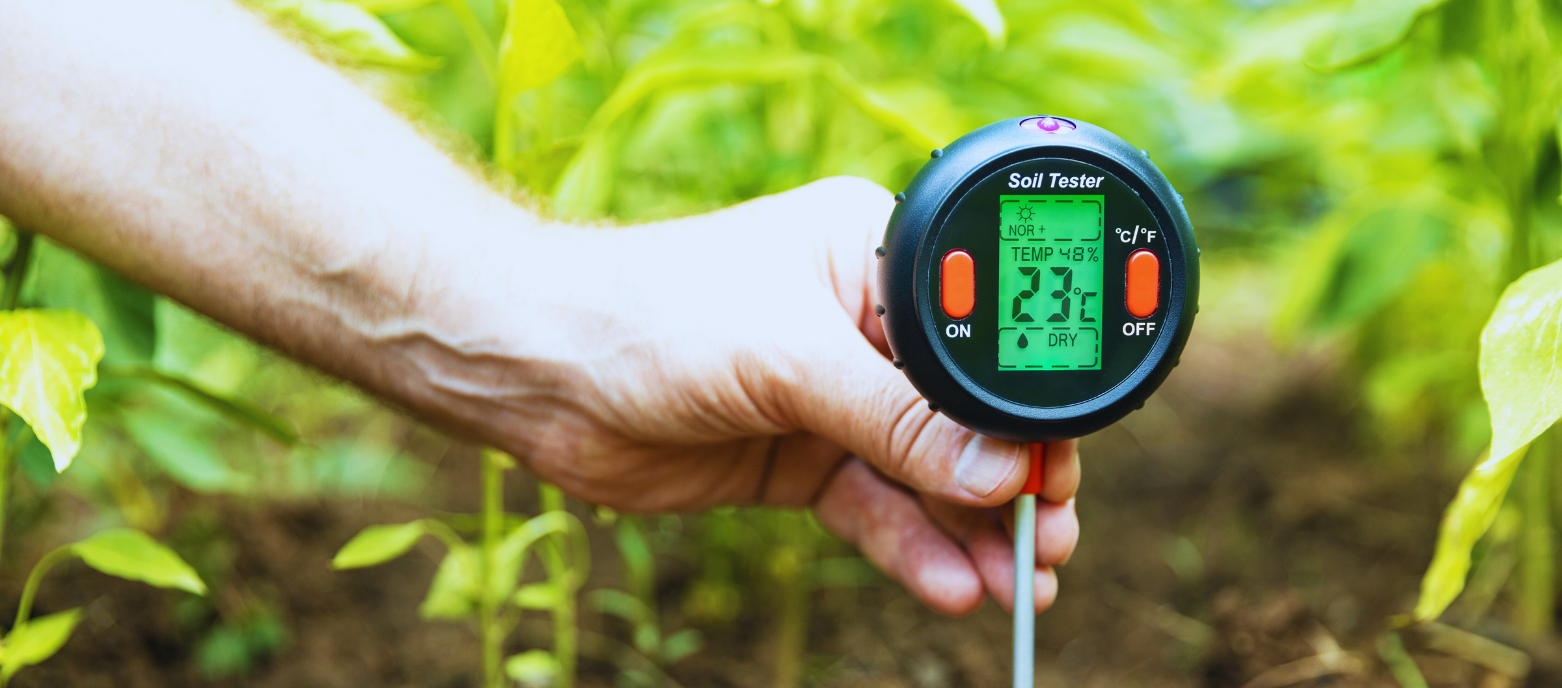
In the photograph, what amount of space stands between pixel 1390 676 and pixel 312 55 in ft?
4.06

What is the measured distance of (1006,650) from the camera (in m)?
1.30

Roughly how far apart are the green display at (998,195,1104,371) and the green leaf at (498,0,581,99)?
360mm

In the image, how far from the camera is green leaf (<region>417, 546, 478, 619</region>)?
87 centimetres

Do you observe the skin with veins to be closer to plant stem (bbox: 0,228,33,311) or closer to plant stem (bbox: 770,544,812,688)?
plant stem (bbox: 0,228,33,311)

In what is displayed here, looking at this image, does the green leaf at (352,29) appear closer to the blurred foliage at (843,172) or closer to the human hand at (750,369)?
the blurred foliage at (843,172)

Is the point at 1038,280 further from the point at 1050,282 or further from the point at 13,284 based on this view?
the point at 13,284

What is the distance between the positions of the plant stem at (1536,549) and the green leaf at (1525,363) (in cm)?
50

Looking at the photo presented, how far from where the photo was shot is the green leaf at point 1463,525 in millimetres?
734

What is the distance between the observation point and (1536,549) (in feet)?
3.50

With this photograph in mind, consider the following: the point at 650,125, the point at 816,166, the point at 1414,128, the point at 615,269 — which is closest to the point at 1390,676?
the point at 1414,128

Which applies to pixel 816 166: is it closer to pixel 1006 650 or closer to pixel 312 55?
pixel 312 55

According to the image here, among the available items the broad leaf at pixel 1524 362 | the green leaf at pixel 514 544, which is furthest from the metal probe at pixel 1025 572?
the green leaf at pixel 514 544

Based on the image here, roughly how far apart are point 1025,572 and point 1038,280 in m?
0.21

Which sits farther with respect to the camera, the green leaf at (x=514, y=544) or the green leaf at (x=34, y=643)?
the green leaf at (x=514, y=544)
